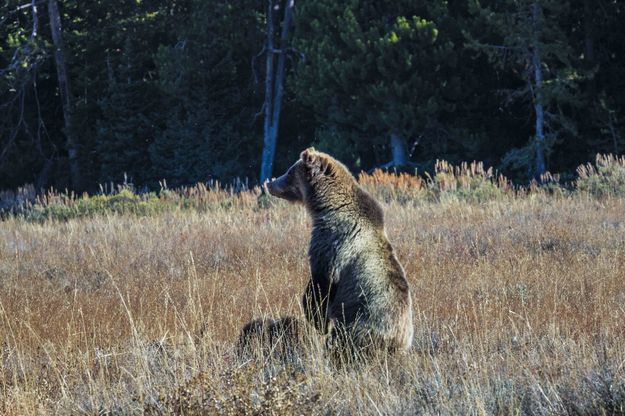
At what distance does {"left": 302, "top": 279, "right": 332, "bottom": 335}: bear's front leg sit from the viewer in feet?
18.8

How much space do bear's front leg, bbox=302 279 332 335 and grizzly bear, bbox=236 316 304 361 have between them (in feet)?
0.43

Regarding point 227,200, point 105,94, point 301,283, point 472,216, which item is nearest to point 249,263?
point 301,283

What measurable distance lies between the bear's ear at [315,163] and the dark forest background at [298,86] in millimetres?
16408

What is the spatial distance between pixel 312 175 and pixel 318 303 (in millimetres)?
983

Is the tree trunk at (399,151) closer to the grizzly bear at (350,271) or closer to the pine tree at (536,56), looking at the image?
the pine tree at (536,56)

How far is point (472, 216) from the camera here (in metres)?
13.1

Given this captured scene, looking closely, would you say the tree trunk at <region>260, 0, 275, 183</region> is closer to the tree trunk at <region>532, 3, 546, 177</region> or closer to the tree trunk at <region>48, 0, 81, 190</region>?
the tree trunk at <region>48, 0, 81, 190</region>

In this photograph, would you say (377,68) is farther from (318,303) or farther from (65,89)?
(318,303)

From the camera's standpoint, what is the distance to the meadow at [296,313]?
4.84 meters

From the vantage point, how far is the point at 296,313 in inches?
273

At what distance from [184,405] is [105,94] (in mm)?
30044

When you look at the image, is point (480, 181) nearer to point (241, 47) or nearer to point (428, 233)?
point (428, 233)

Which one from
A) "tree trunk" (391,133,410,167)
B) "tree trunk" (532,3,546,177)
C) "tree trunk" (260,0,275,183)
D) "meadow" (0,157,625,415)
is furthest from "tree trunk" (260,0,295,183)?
"meadow" (0,157,625,415)

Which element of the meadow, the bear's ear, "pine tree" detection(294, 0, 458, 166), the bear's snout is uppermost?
"pine tree" detection(294, 0, 458, 166)
